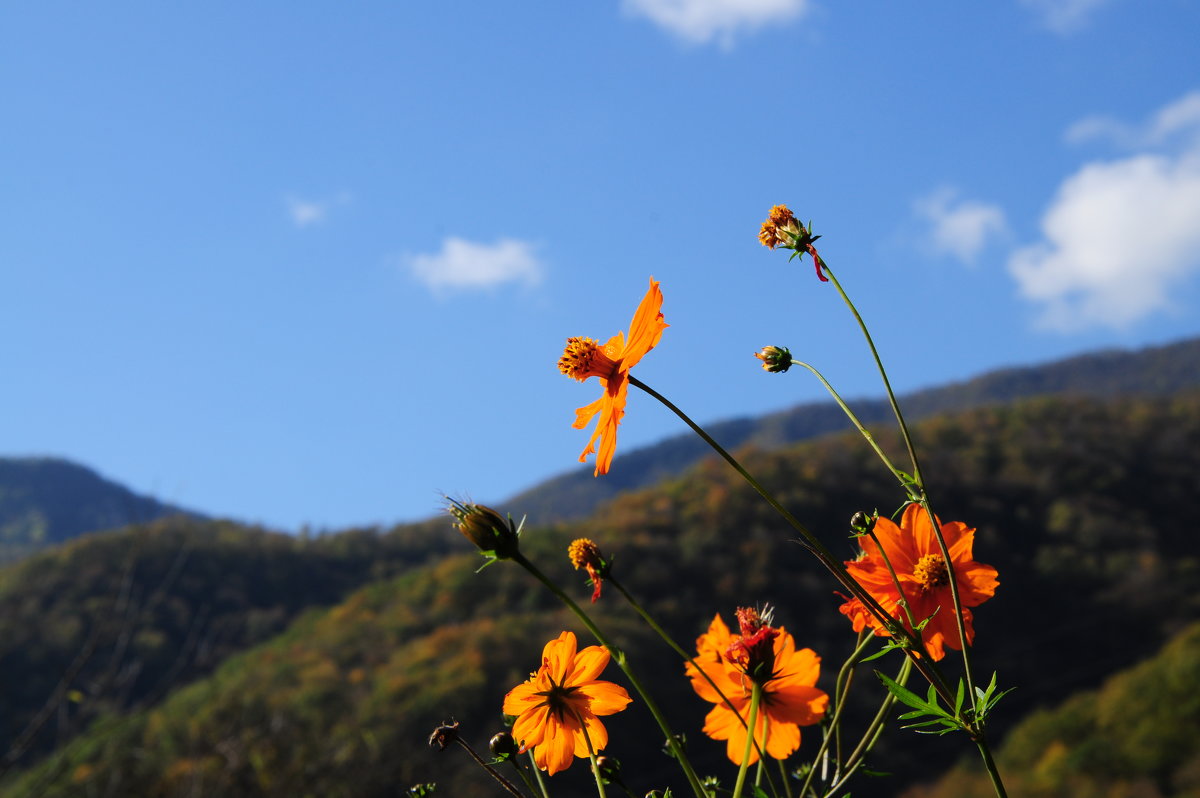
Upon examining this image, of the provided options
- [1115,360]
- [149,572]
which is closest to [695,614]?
[149,572]

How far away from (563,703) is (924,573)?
0.41 m

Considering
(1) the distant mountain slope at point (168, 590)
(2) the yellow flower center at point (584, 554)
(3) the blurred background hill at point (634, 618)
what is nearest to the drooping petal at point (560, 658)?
(2) the yellow flower center at point (584, 554)

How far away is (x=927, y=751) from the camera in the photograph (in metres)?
17.8

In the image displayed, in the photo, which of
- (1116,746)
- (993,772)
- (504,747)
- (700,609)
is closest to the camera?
(993,772)

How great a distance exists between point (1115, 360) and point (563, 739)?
100952 mm

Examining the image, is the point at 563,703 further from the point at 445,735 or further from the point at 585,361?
the point at 585,361

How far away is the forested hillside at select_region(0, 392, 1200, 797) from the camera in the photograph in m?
10.2

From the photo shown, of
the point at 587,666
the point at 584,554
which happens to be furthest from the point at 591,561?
the point at 587,666

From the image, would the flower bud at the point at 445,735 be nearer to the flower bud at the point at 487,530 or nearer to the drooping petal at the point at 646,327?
the flower bud at the point at 487,530

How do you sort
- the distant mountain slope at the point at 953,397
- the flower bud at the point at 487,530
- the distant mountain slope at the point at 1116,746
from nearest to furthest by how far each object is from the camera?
1. the flower bud at the point at 487,530
2. the distant mountain slope at the point at 1116,746
3. the distant mountain slope at the point at 953,397

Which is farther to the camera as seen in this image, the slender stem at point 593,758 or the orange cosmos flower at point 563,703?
the orange cosmos flower at point 563,703

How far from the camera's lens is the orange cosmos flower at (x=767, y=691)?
3.37 ft

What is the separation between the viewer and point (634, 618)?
17547mm

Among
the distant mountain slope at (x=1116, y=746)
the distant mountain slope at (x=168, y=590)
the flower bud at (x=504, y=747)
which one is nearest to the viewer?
the flower bud at (x=504, y=747)
